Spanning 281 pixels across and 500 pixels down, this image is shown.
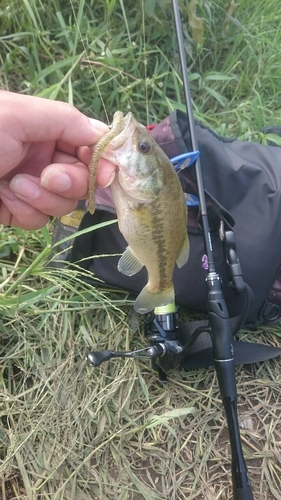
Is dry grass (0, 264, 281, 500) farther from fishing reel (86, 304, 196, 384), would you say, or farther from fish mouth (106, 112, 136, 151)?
fish mouth (106, 112, 136, 151)

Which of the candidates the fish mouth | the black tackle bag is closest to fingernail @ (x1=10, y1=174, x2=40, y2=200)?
the fish mouth

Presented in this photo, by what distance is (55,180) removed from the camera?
1.41 meters

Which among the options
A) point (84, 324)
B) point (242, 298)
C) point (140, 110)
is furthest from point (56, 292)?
point (140, 110)

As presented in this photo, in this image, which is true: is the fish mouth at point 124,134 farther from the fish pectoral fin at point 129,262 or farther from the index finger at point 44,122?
the fish pectoral fin at point 129,262

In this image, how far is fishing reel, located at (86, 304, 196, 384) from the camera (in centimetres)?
184

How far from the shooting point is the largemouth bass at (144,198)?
1351mm

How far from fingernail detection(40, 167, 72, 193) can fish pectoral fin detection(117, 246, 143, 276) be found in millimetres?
290

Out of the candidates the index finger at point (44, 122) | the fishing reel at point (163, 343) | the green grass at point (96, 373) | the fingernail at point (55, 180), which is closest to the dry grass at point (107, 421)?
the green grass at point (96, 373)

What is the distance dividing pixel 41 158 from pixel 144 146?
0.41 m

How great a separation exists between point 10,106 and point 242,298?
110 cm

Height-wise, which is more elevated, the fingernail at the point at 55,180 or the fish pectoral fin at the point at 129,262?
the fingernail at the point at 55,180

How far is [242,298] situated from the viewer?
6.05ft

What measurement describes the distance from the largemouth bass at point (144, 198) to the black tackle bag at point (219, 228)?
42 centimetres

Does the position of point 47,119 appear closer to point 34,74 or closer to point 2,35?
point 34,74
